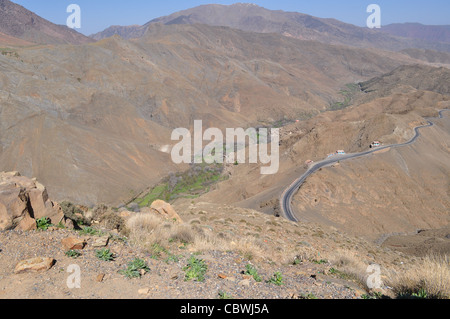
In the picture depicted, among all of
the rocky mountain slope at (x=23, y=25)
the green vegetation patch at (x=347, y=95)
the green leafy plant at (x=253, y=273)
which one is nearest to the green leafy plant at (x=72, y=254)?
the green leafy plant at (x=253, y=273)

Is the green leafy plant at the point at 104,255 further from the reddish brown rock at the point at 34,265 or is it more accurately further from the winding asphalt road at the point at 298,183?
the winding asphalt road at the point at 298,183

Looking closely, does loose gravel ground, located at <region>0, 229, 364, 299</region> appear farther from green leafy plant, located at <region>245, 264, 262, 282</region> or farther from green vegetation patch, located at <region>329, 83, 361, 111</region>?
green vegetation patch, located at <region>329, 83, 361, 111</region>

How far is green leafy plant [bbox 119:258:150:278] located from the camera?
6.64 m

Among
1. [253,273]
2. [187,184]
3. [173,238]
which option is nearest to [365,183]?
[187,184]

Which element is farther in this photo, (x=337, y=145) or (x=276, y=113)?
(x=276, y=113)

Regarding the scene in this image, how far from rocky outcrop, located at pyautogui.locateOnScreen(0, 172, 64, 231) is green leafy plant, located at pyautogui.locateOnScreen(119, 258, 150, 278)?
8.81 ft

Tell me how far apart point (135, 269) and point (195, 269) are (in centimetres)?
128

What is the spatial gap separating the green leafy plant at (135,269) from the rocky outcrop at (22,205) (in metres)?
2.69

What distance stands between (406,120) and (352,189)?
33.5 m

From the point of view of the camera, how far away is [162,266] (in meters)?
7.49

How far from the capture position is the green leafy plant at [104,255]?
7184mm

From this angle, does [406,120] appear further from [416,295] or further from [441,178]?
[416,295]

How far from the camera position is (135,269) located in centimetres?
690

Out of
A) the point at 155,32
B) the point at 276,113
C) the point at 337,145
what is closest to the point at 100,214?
the point at 337,145
